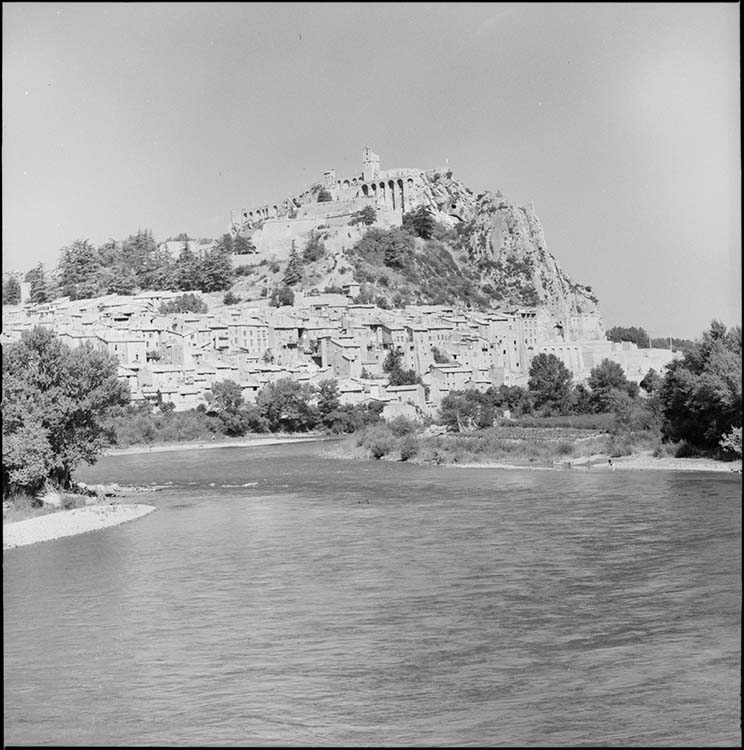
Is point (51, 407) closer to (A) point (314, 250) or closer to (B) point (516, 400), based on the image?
(B) point (516, 400)

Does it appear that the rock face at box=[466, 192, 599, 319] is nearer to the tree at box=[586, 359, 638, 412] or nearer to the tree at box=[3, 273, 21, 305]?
the tree at box=[586, 359, 638, 412]

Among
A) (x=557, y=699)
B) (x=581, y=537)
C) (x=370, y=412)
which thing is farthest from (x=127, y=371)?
(x=557, y=699)

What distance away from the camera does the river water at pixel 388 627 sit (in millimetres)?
7156

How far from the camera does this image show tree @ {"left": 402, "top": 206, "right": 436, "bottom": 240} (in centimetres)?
6231

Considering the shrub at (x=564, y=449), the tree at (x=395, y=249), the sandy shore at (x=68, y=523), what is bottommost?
the sandy shore at (x=68, y=523)

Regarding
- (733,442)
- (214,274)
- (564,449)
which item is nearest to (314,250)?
(214,274)

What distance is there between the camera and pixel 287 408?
38.4 meters

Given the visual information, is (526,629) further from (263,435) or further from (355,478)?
(263,435)

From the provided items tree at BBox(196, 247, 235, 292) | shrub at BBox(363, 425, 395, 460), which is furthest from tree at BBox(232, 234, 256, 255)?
shrub at BBox(363, 425, 395, 460)

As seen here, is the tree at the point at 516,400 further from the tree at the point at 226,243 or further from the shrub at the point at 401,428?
the tree at the point at 226,243

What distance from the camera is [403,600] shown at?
10.7m

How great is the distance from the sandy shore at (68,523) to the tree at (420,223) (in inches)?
1772

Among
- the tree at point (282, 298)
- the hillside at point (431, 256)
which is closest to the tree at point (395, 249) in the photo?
the hillside at point (431, 256)

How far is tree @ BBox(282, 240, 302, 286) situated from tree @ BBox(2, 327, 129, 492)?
36.2 m
